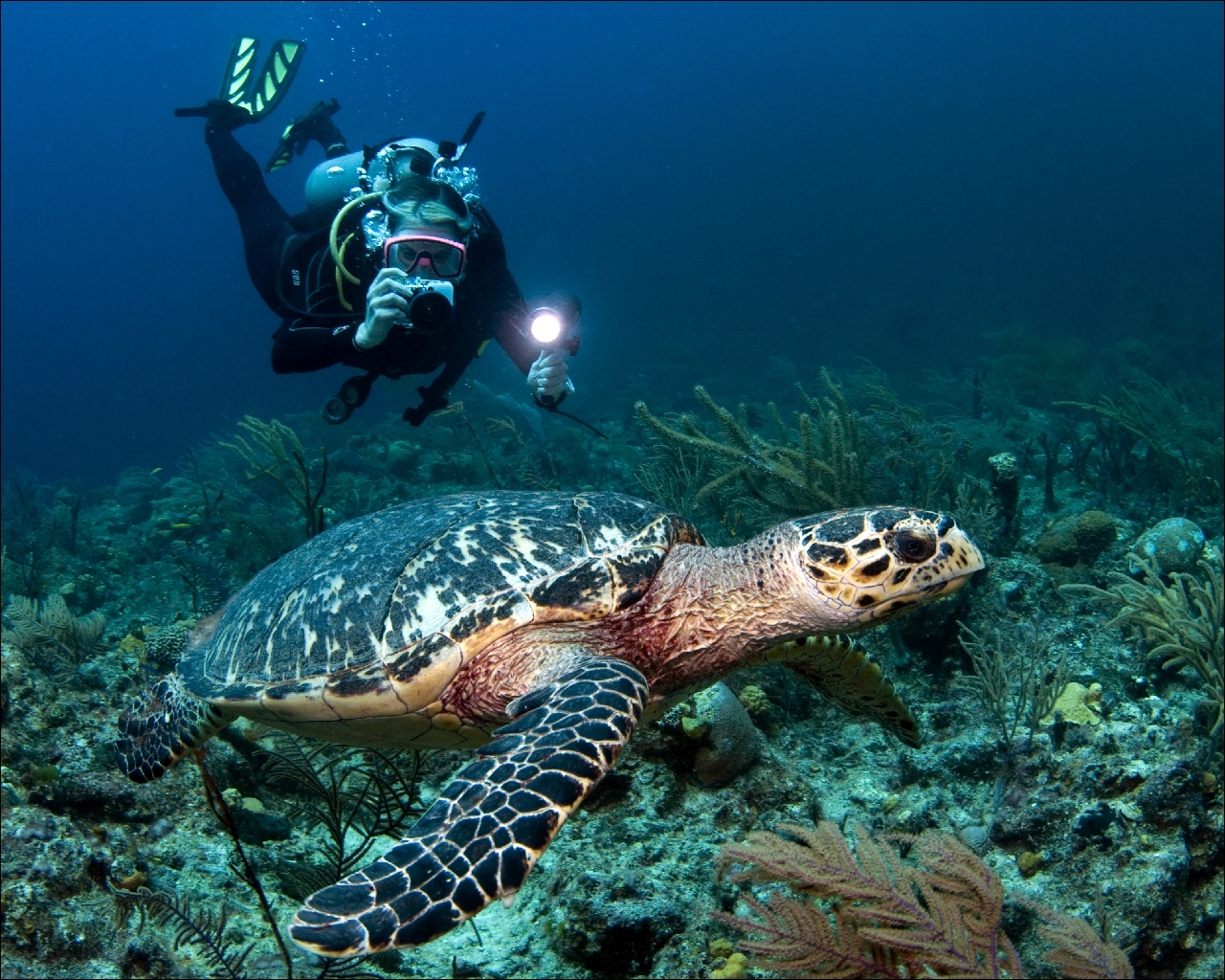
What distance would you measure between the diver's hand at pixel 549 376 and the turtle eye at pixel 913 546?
3.02m

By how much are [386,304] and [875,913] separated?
13.5 ft

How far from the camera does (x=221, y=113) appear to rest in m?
7.82

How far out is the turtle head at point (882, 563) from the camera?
7.63 feet

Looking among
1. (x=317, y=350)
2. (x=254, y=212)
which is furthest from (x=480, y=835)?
(x=254, y=212)

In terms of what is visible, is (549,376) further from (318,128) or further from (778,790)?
(318,128)

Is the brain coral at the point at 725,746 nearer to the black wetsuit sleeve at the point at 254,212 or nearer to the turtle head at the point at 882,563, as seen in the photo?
the turtle head at the point at 882,563

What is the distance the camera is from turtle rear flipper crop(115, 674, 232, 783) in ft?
9.78

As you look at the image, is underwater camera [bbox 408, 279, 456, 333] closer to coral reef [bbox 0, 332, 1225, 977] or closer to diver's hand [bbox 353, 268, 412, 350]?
diver's hand [bbox 353, 268, 412, 350]

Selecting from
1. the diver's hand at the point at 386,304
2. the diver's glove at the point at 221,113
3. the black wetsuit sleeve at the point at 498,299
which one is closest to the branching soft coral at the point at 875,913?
the diver's hand at the point at 386,304

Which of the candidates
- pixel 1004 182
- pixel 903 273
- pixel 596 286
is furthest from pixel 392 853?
pixel 1004 182

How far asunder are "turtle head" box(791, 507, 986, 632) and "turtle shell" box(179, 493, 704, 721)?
685 mm

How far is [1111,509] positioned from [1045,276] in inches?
1778

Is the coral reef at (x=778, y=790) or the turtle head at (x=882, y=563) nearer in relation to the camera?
the coral reef at (x=778, y=790)

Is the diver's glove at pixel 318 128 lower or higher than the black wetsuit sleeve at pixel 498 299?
higher
